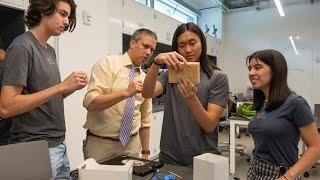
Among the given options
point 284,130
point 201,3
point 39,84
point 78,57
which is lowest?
point 284,130

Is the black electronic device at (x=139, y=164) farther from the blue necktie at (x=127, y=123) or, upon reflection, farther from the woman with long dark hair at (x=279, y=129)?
the woman with long dark hair at (x=279, y=129)

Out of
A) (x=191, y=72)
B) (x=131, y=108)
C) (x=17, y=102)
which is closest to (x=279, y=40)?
(x=131, y=108)

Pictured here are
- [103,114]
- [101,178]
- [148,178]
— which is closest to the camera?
[101,178]

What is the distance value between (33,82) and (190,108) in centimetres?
75

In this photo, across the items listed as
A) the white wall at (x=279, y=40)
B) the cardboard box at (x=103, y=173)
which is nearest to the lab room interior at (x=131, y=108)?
the cardboard box at (x=103, y=173)

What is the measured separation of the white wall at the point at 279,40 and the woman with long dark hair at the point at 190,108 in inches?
228

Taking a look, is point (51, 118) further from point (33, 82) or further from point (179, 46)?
point (179, 46)

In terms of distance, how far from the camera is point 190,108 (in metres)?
1.37

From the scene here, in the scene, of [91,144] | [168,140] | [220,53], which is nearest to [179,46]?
[168,140]

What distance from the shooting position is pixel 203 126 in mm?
1359

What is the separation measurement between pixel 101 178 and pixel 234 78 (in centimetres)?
695

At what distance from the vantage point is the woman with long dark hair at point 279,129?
1.48 m

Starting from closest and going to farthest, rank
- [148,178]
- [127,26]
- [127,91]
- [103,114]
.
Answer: [148,178] < [127,91] < [103,114] < [127,26]

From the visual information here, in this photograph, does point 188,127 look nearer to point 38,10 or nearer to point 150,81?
point 150,81
